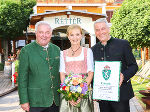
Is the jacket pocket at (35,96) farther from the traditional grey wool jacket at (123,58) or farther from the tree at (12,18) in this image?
the tree at (12,18)

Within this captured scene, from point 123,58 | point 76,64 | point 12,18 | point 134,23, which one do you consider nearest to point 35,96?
point 76,64

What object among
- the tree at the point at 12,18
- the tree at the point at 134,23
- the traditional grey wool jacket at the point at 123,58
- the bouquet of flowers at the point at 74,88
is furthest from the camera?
the tree at the point at 12,18

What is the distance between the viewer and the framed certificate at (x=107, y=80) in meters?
3.18

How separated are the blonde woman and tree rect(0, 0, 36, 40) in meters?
22.7

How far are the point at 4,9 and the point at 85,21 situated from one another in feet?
44.4

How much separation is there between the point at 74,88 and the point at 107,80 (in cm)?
47

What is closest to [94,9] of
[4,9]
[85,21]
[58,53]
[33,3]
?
[33,3]

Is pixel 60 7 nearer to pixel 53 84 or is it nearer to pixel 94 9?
pixel 94 9

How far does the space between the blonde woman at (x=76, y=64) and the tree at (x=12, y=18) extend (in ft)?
74.4

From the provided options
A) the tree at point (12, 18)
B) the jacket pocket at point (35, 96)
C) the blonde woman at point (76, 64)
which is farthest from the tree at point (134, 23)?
the tree at point (12, 18)

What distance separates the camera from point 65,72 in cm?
337

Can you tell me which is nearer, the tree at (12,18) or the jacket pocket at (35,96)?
the jacket pocket at (35,96)

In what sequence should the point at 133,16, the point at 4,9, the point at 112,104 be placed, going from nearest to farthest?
the point at 112,104, the point at 133,16, the point at 4,9

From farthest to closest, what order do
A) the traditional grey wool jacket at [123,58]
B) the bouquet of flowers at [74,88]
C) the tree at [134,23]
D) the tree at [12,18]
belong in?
the tree at [12,18] → the tree at [134,23] → the traditional grey wool jacket at [123,58] → the bouquet of flowers at [74,88]
